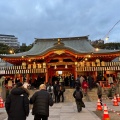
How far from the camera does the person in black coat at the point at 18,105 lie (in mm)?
5815

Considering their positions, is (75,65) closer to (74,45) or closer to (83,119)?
(74,45)

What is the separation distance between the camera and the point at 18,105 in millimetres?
5844

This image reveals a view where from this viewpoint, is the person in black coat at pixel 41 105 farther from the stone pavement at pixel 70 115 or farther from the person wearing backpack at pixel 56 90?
the person wearing backpack at pixel 56 90

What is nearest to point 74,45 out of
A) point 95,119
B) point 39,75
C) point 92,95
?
point 39,75

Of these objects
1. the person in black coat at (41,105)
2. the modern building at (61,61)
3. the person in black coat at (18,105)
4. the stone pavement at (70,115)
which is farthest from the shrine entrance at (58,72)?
the person in black coat at (18,105)

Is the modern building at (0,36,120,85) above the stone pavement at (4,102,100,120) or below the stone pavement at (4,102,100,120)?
above

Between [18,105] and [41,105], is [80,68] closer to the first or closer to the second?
[41,105]

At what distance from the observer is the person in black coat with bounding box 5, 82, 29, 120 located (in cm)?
582

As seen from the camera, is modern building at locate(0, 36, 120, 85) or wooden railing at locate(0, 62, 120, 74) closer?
modern building at locate(0, 36, 120, 85)

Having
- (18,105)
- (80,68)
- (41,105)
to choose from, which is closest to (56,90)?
(80,68)

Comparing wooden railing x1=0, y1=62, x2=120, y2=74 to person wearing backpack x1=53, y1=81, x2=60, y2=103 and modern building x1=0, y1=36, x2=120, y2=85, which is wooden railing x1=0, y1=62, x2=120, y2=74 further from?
person wearing backpack x1=53, y1=81, x2=60, y2=103

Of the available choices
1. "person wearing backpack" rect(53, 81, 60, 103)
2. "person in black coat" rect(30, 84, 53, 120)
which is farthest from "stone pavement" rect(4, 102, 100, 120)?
"person in black coat" rect(30, 84, 53, 120)

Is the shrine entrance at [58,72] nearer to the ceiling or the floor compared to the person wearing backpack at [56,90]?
nearer to the ceiling

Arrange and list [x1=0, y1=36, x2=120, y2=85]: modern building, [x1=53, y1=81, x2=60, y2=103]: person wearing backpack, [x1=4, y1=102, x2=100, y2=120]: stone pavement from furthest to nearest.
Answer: [x1=0, y1=36, x2=120, y2=85]: modern building, [x1=53, y1=81, x2=60, y2=103]: person wearing backpack, [x1=4, y1=102, x2=100, y2=120]: stone pavement
